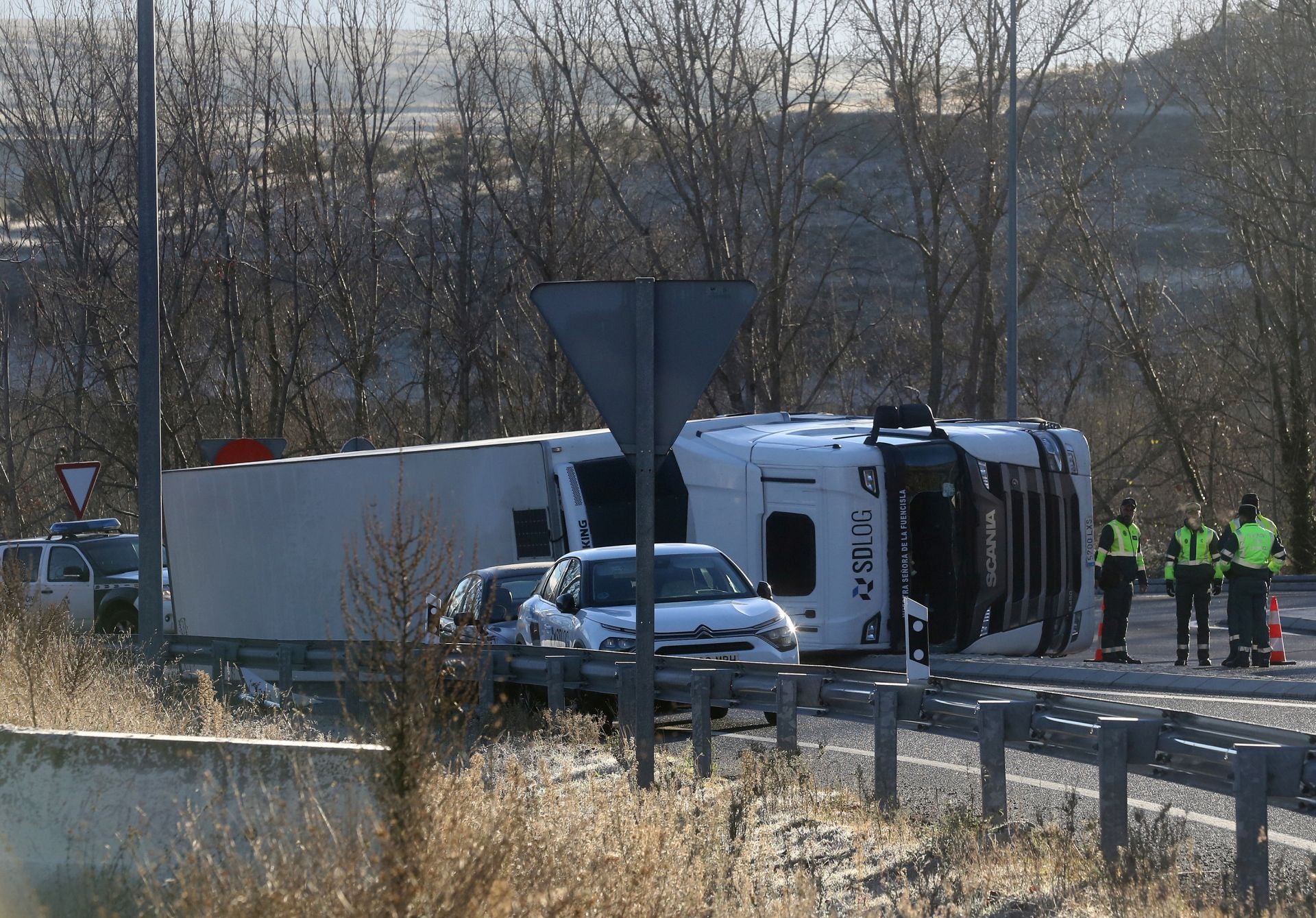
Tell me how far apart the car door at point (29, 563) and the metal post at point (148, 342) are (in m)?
1.52

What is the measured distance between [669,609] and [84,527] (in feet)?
56.9

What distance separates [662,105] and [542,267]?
5130 millimetres

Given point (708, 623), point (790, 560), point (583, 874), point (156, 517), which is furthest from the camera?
point (790, 560)

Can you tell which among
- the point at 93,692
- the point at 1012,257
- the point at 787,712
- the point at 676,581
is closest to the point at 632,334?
the point at 787,712

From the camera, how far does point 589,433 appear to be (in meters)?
19.1

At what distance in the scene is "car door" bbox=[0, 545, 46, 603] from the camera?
56.9 feet

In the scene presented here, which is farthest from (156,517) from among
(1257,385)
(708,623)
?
(1257,385)

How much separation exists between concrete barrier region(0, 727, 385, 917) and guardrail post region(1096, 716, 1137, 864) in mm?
3130

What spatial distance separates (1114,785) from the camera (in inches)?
259

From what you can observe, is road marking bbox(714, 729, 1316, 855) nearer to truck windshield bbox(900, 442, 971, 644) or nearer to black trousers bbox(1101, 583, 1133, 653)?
truck windshield bbox(900, 442, 971, 644)

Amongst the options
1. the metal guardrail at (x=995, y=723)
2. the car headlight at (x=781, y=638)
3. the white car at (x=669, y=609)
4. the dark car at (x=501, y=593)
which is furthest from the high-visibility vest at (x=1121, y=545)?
the metal guardrail at (x=995, y=723)

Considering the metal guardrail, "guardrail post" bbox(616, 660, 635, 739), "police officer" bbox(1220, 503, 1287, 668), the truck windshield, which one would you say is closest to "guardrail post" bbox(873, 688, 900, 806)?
the metal guardrail

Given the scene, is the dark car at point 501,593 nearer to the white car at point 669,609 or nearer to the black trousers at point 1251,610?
the white car at point 669,609

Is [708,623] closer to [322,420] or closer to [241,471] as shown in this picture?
[241,471]
